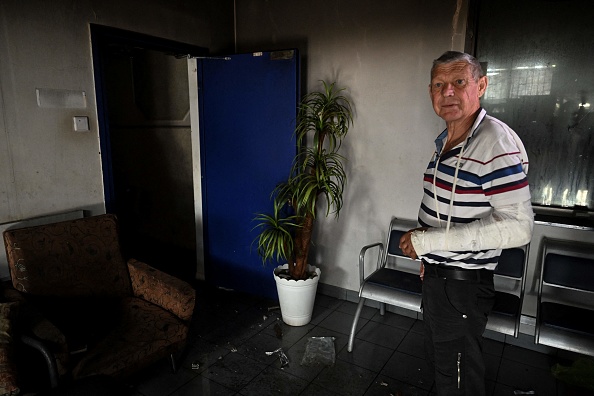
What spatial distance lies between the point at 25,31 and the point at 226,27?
1734 mm

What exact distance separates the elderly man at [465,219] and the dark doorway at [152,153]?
3065 millimetres

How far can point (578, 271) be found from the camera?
2365 mm

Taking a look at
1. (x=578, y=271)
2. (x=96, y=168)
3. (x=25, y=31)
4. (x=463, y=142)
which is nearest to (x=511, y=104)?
(x=578, y=271)

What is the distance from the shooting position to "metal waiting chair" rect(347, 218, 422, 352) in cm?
253

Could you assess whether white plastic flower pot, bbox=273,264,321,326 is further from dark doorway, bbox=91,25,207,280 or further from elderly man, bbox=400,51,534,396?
dark doorway, bbox=91,25,207,280

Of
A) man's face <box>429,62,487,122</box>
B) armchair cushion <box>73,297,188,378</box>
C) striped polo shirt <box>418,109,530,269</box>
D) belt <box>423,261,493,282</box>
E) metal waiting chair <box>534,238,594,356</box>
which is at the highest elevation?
man's face <box>429,62,487,122</box>

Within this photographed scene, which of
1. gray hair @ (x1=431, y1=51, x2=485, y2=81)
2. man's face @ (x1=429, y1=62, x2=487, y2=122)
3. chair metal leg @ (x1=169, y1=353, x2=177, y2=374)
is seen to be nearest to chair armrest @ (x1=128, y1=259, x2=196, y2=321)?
chair metal leg @ (x1=169, y1=353, x2=177, y2=374)

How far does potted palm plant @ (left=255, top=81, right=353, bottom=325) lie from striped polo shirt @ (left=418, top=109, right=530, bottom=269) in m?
1.29

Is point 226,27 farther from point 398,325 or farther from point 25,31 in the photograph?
point 398,325

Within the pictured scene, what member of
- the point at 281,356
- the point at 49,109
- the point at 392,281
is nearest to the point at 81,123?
the point at 49,109

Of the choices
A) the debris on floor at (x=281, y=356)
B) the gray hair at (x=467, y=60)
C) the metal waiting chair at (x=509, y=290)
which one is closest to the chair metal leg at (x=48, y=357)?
the debris on floor at (x=281, y=356)

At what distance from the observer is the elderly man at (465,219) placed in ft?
4.54

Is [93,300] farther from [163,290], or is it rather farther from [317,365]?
[317,365]

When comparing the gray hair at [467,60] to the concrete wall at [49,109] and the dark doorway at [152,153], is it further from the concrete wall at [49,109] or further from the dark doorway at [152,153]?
the dark doorway at [152,153]
